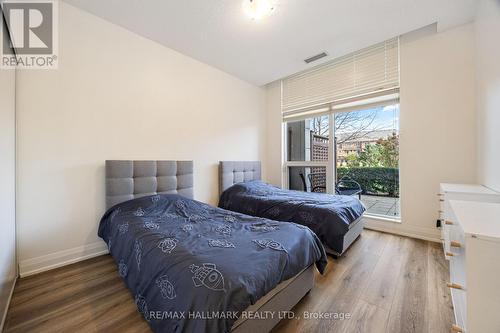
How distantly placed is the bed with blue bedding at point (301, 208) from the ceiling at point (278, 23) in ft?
6.21

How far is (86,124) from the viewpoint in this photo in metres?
2.21

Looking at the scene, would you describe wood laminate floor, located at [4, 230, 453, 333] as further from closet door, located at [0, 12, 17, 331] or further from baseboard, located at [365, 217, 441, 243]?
baseboard, located at [365, 217, 441, 243]

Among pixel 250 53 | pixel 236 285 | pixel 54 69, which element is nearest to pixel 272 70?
pixel 250 53

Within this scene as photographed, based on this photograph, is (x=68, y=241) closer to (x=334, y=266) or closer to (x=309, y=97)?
(x=334, y=266)

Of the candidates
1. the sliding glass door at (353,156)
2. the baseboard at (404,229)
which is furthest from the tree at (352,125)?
the baseboard at (404,229)

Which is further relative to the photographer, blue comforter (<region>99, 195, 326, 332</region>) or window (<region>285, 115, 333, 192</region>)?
window (<region>285, 115, 333, 192</region>)

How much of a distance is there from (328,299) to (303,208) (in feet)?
3.46

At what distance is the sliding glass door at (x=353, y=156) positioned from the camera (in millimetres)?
3164

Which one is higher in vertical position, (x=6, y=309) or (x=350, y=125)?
(x=350, y=125)

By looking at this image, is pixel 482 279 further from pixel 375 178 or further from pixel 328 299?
pixel 375 178

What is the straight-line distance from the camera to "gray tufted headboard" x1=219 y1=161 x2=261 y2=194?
346 centimetres

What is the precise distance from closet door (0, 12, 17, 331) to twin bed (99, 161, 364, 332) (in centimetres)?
64

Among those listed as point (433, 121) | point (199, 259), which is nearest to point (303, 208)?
point (199, 259)

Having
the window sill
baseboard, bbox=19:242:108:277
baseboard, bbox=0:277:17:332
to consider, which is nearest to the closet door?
baseboard, bbox=0:277:17:332
